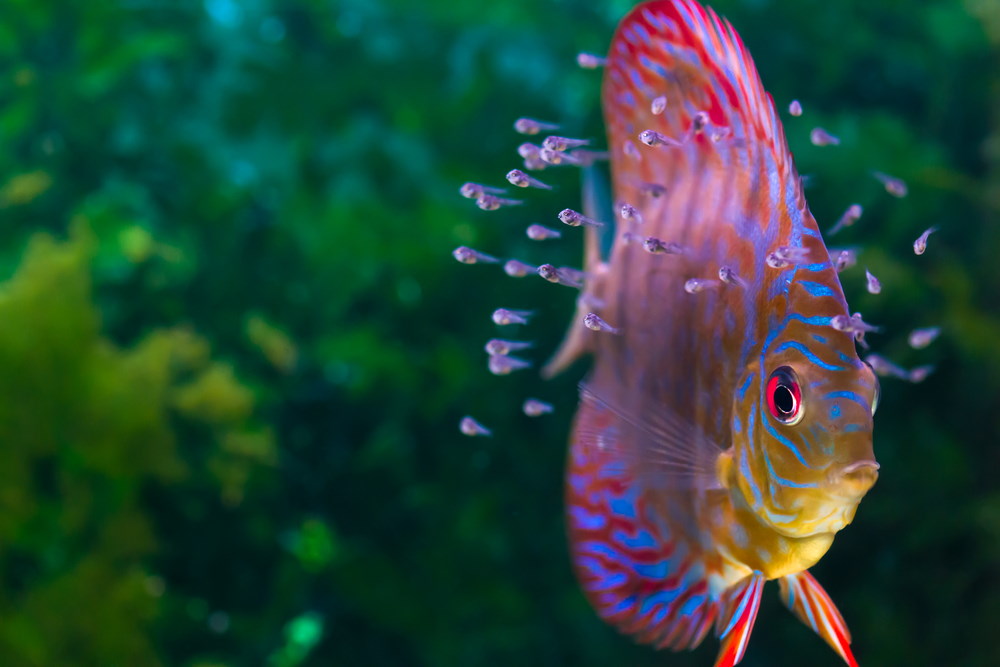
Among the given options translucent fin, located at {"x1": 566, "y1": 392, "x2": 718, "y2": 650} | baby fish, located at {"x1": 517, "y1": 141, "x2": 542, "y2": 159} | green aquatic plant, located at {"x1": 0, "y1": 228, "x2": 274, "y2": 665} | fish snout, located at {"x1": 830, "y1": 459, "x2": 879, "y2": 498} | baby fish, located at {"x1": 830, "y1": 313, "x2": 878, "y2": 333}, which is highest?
baby fish, located at {"x1": 830, "y1": 313, "x2": 878, "y2": 333}

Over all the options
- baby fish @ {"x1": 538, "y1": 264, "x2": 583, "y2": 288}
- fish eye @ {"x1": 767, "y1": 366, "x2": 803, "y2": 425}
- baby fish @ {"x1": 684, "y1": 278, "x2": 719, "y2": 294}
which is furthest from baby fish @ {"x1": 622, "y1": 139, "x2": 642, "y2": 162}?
fish eye @ {"x1": 767, "y1": 366, "x2": 803, "y2": 425}

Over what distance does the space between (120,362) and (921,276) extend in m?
3.53

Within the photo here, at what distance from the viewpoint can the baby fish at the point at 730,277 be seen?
1.04m

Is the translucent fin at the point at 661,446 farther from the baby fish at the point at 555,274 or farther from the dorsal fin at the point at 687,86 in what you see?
the dorsal fin at the point at 687,86

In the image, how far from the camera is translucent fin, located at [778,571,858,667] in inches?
42.7

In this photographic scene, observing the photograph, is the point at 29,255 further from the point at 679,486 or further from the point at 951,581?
the point at 951,581

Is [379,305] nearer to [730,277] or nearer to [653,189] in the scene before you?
[653,189]

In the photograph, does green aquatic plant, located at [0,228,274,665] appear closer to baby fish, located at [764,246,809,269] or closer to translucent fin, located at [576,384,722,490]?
translucent fin, located at [576,384,722,490]

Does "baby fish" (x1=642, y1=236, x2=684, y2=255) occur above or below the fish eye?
above

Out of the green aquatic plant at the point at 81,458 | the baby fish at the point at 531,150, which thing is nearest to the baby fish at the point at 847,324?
the baby fish at the point at 531,150

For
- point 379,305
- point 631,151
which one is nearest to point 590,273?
point 631,151

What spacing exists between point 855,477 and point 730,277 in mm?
308

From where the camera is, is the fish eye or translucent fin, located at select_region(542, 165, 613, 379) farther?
translucent fin, located at select_region(542, 165, 613, 379)

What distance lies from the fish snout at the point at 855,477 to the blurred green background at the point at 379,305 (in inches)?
97.0
